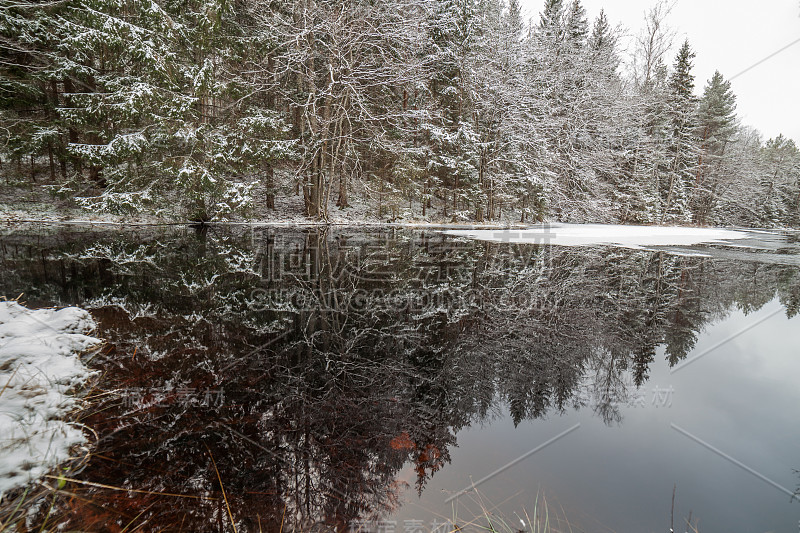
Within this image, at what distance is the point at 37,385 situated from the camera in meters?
2.01

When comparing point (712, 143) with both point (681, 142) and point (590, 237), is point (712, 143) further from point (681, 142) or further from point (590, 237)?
point (590, 237)

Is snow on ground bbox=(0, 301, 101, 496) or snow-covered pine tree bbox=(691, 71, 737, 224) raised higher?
snow-covered pine tree bbox=(691, 71, 737, 224)

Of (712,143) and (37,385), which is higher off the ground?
(712,143)

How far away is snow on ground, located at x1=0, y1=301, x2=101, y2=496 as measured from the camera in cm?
148

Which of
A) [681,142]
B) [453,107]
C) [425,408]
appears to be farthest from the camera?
[681,142]

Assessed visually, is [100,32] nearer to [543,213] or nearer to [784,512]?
[784,512]

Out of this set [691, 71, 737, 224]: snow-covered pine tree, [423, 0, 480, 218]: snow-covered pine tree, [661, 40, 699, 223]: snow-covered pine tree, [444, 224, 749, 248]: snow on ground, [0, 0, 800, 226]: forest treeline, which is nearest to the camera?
[0, 0, 800, 226]: forest treeline

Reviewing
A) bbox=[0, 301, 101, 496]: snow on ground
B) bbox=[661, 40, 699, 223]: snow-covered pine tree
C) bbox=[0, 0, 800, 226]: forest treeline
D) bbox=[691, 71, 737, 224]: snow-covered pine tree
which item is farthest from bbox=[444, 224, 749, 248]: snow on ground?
bbox=[691, 71, 737, 224]: snow-covered pine tree

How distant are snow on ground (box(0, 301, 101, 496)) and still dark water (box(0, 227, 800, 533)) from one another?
0.14 m

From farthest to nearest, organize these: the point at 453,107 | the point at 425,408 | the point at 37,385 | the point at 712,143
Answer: the point at 712,143 < the point at 453,107 < the point at 425,408 < the point at 37,385

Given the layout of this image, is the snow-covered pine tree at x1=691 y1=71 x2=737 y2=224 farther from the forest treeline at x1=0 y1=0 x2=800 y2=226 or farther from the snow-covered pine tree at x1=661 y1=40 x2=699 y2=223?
the forest treeline at x1=0 y1=0 x2=800 y2=226

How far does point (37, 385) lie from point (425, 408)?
7.50 feet

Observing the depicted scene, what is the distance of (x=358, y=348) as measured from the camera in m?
2.93

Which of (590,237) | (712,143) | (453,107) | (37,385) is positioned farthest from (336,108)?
(712,143)
